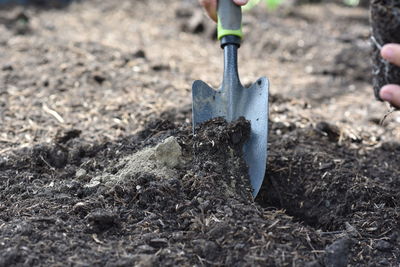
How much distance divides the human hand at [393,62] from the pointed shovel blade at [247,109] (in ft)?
2.16

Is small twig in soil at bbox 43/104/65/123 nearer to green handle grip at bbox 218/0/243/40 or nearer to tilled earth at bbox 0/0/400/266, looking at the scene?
tilled earth at bbox 0/0/400/266

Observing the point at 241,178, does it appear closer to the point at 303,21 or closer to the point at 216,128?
the point at 216,128

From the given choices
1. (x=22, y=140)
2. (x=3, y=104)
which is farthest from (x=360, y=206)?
(x=3, y=104)

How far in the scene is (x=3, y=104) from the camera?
3516 millimetres

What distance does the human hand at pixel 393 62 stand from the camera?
8.74 ft

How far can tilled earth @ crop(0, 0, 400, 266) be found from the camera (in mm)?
2035

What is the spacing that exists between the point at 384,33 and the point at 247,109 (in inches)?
38.3

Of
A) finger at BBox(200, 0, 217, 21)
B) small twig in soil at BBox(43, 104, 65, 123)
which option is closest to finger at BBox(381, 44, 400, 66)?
finger at BBox(200, 0, 217, 21)

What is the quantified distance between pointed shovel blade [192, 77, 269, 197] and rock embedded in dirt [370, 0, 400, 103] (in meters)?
0.84

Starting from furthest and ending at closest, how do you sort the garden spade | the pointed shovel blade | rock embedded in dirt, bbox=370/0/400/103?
1. rock embedded in dirt, bbox=370/0/400/103
2. the garden spade
3. the pointed shovel blade

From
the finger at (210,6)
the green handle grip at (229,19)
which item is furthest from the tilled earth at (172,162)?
the finger at (210,6)

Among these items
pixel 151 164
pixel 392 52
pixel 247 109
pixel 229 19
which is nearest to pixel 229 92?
pixel 247 109

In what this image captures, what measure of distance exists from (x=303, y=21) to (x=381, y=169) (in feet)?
11.6

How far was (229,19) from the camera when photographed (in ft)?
9.29
